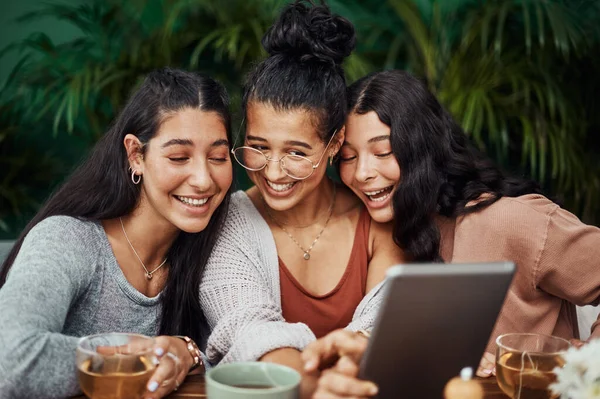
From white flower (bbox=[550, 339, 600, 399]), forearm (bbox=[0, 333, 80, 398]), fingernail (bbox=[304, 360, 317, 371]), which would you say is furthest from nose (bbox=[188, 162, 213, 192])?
white flower (bbox=[550, 339, 600, 399])

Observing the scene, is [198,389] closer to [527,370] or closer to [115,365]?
[115,365]

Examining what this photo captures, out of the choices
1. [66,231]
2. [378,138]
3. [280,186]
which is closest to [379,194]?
[378,138]

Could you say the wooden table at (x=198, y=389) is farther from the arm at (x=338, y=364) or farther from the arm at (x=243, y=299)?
the arm at (x=338, y=364)

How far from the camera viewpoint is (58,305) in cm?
142

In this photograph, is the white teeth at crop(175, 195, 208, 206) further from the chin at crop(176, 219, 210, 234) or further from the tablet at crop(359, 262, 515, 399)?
the tablet at crop(359, 262, 515, 399)

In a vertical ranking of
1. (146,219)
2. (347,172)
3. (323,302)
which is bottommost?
(323,302)

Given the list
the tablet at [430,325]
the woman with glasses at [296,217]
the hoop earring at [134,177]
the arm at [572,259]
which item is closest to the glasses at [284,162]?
the woman with glasses at [296,217]

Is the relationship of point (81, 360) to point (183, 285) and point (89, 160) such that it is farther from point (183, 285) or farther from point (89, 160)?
point (89, 160)

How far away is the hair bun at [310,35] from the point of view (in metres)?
1.90

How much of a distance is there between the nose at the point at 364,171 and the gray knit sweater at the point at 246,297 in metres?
0.28

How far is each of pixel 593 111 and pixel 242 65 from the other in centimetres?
179

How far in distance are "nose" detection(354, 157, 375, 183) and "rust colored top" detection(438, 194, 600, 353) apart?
26cm

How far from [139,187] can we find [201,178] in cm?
22

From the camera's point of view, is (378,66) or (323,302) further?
(378,66)
